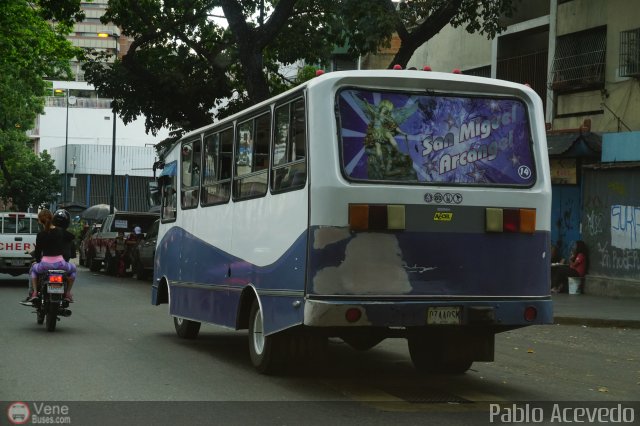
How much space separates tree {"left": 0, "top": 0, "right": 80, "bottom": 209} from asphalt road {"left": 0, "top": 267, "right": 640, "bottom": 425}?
14626 mm

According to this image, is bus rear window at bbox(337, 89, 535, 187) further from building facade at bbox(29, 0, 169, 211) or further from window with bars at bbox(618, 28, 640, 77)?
building facade at bbox(29, 0, 169, 211)

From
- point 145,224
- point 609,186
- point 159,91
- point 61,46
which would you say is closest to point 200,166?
point 609,186

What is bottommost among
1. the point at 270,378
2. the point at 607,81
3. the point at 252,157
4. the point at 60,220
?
the point at 270,378

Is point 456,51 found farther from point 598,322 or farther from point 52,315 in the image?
point 52,315

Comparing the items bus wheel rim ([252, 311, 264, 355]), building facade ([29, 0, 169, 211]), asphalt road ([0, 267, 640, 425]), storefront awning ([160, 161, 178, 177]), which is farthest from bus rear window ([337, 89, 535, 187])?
building facade ([29, 0, 169, 211])

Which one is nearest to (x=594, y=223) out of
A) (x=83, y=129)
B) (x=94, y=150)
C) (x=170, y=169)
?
(x=170, y=169)

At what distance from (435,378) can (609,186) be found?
613 inches

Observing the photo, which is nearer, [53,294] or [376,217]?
[376,217]

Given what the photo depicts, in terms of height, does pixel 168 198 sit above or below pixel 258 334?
above

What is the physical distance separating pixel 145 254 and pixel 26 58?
35.6 feet

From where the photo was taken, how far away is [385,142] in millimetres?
9891

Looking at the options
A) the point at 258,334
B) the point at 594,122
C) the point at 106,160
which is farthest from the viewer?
the point at 106,160

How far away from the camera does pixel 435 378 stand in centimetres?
1101

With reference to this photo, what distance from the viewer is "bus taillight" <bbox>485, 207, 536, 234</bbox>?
10016 millimetres
